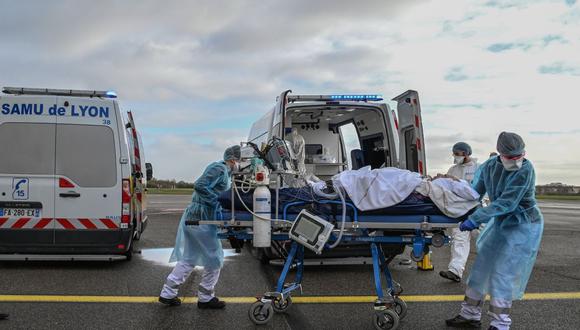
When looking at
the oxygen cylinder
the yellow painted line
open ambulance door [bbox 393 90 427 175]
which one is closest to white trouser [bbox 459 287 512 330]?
the yellow painted line

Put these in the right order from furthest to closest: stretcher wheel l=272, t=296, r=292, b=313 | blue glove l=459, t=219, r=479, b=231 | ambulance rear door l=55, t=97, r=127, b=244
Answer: ambulance rear door l=55, t=97, r=127, b=244
stretcher wheel l=272, t=296, r=292, b=313
blue glove l=459, t=219, r=479, b=231

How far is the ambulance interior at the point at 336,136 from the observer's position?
934 centimetres

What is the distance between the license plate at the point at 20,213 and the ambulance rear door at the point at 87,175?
29cm

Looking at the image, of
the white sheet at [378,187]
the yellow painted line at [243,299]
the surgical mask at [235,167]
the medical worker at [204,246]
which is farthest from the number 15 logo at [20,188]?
the white sheet at [378,187]

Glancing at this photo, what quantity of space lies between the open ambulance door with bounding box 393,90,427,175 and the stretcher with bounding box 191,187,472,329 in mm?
2612

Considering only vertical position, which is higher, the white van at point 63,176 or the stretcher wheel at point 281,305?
the white van at point 63,176

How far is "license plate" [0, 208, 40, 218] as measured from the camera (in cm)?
762

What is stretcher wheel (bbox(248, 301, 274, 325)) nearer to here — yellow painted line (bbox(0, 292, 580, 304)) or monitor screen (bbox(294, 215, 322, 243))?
monitor screen (bbox(294, 215, 322, 243))

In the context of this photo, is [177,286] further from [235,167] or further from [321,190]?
[321,190]

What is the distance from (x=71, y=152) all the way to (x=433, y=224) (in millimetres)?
5155

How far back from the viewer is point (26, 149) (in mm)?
7629

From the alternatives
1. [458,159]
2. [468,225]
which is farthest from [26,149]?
[458,159]

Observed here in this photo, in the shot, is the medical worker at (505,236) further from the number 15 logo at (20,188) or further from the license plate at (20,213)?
the number 15 logo at (20,188)

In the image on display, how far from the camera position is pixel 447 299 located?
6379 millimetres
